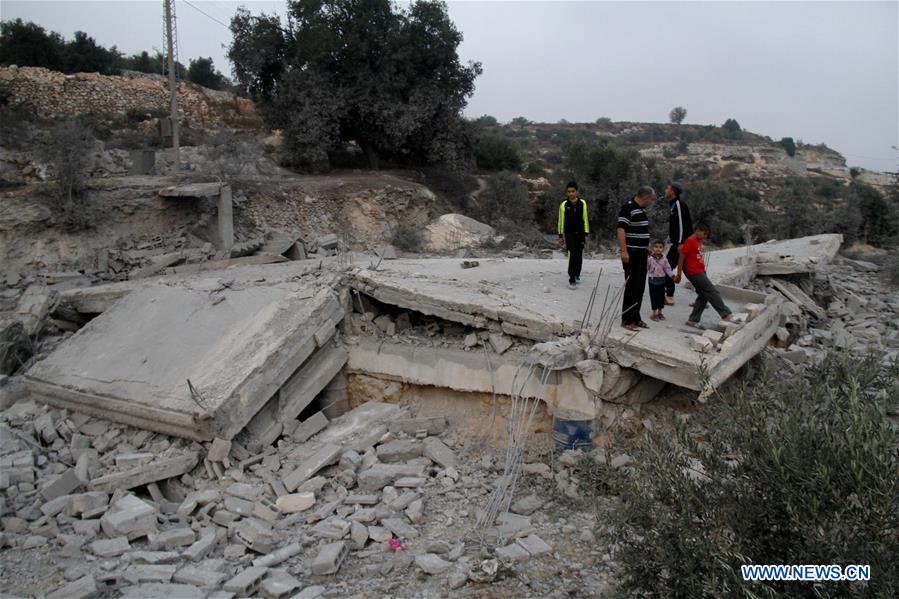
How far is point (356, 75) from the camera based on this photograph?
18.9 m

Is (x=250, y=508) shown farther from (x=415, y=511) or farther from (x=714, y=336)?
(x=714, y=336)

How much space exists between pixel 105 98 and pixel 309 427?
2063 centimetres

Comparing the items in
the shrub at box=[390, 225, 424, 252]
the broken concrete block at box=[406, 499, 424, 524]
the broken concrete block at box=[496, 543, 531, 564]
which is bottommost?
the broken concrete block at box=[406, 499, 424, 524]

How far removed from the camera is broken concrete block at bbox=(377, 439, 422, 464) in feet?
20.5

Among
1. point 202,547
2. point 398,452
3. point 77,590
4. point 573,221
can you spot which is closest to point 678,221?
point 573,221

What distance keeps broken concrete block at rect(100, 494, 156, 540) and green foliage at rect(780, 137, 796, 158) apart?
189 ft

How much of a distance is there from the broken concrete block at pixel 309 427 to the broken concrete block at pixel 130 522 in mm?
1682

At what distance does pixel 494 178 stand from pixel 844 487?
812 inches

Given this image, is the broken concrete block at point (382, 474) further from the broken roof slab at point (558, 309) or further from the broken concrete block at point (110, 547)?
the broken concrete block at point (110, 547)

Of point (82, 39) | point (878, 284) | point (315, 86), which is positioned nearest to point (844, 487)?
point (878, 284)

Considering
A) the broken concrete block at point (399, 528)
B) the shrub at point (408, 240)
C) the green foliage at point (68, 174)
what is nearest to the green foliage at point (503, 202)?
the shrub at point (408, 240)

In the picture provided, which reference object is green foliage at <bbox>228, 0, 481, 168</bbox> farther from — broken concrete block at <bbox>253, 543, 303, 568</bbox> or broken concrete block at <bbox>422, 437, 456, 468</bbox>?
broken concrete block at <bbox>253, 543, 303, 568</bbox>

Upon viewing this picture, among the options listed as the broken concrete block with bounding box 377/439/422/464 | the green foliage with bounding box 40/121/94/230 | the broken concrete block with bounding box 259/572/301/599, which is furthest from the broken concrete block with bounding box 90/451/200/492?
the green foliage with bounding box 40/121/94/230

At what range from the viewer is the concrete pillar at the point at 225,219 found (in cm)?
1302
